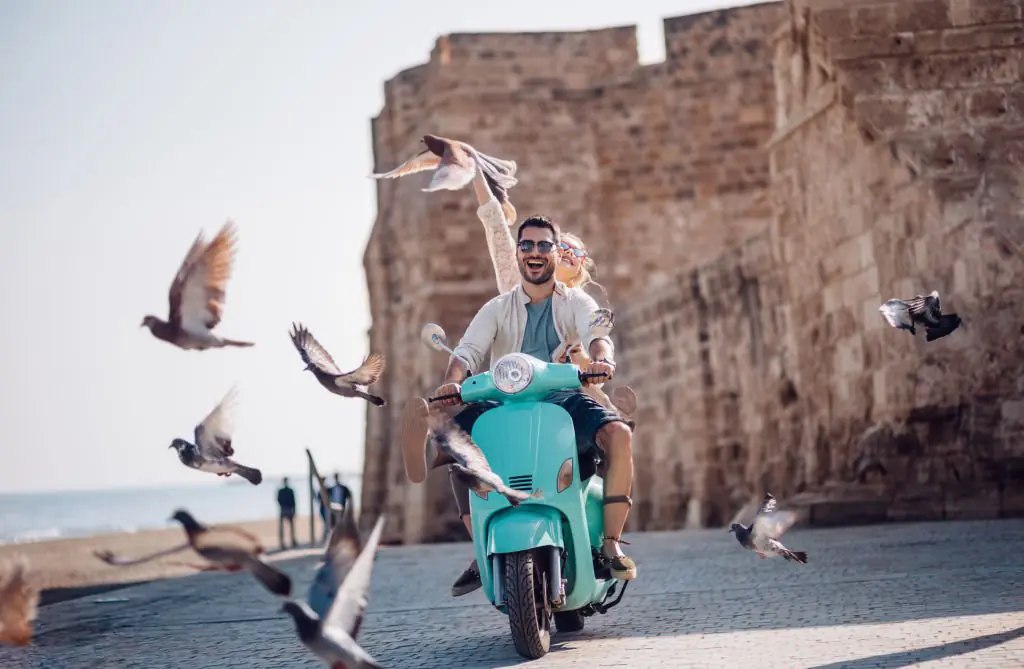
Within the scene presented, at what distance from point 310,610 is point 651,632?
248cm

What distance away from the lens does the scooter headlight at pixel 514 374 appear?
643cm

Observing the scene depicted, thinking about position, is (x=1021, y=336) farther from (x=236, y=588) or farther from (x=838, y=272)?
(x=236, y=588)

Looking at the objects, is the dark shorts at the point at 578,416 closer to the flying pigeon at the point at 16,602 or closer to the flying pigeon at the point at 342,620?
the flying pigeon at the point at 342,620

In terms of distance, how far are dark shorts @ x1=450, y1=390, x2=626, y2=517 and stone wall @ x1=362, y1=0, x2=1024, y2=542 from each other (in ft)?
22.6

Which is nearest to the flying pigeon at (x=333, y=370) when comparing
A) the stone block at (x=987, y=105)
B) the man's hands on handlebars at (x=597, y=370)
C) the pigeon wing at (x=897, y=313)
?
the man's hands on handlebars at (x=597, y=370)

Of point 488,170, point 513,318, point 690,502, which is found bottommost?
point 690,502

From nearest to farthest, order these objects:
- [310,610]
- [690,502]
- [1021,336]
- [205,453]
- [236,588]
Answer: [310,610] → [205,453] → [236,588] → [1021,336] → [690,502]

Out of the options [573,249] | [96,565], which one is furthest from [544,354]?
[96,565]

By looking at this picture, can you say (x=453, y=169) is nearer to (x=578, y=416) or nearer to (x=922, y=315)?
(x=578, y=416)

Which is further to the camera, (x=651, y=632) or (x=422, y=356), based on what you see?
(x=422, y=356)

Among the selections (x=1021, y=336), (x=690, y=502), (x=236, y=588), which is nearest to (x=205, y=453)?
(x=236, y=588)

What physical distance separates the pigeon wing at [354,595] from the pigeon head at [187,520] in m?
0.53

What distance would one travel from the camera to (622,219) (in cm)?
2448

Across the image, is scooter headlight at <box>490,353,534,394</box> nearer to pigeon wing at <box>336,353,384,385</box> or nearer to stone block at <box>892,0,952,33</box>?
pigeon wing at <box>336,353,384,385</box>
